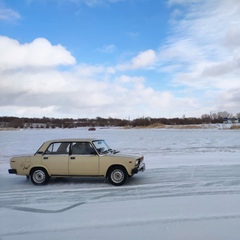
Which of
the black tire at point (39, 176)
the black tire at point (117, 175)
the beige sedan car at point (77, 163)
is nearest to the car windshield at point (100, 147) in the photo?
the beige sedan car at point (77, 163)

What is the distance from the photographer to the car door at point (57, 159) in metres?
9.95

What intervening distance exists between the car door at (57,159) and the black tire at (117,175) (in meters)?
1.44

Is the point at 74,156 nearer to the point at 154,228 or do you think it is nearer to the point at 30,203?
the point at 30,203

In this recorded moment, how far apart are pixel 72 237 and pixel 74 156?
4.88 metres

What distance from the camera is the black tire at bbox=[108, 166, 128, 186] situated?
9.62 meters

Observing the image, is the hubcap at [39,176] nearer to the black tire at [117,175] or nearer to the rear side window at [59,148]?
the rear side window at [59,148]

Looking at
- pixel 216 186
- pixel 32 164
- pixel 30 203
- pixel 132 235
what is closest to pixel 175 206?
pixel 132 235

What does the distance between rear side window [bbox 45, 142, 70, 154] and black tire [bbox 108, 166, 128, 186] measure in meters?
1.66

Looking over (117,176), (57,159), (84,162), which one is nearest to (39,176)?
(57,159)

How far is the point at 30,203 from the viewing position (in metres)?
7.62

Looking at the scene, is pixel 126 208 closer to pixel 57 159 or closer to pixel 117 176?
pixel 117 176

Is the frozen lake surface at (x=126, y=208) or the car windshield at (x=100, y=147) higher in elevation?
the car windshield at (x=100, y=147)

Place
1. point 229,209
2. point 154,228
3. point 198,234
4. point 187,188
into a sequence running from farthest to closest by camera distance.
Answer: point 187,188
point 229,209
point 154,228
point 198,234

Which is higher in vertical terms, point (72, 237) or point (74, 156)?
point (74, 156)
